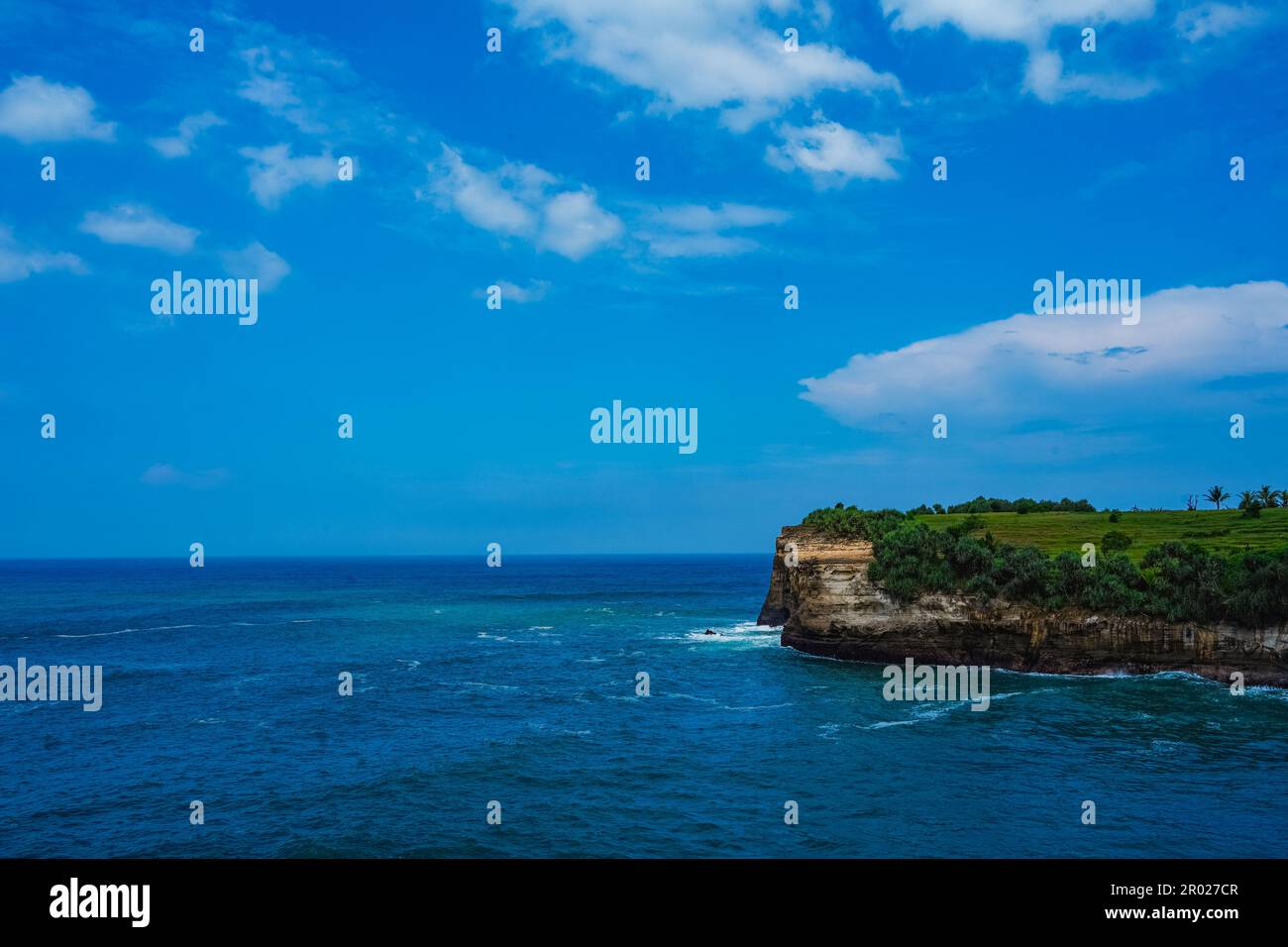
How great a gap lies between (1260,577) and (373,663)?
6252 centimetres

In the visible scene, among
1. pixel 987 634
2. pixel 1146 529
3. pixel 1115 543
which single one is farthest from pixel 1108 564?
pixel 1146 529

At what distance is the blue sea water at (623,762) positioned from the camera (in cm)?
2611

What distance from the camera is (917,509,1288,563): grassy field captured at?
205ft

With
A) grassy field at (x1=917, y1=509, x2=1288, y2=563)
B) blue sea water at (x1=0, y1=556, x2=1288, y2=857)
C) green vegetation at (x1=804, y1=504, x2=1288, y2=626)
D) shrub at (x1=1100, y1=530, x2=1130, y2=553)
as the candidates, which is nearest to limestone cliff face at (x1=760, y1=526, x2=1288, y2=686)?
green vegetation at (x1=804, y1=504, x2=1288, y2=626)

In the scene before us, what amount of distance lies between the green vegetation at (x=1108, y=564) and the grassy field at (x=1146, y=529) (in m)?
0.09

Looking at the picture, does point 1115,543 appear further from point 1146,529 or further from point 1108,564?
point 1146,529

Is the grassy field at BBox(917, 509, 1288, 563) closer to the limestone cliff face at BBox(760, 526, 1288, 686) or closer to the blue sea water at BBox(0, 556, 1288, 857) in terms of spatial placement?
the limestone cliff face at BBox(760, 526, 1288, 686)

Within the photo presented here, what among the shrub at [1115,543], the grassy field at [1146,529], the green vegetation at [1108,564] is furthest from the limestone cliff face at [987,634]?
the shrub at [1115,543]

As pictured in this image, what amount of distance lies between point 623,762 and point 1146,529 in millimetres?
60883

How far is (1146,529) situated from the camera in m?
72.2

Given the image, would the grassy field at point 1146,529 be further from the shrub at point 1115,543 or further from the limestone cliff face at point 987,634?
the limestone cliff face at point 987,634

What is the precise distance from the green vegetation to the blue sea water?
5.40 metres

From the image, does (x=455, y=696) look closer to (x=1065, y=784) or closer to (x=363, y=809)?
(x=363, y=809)
